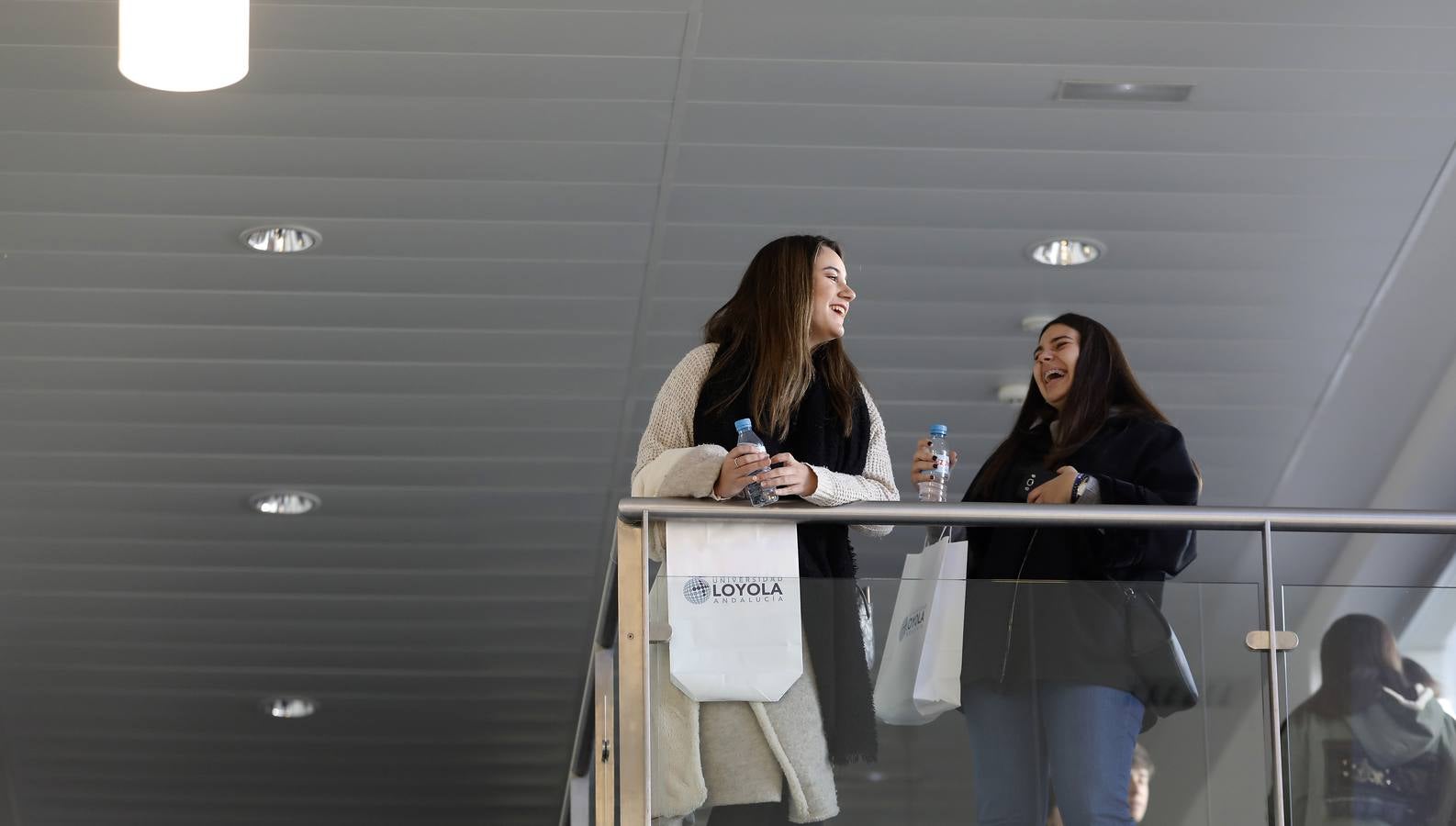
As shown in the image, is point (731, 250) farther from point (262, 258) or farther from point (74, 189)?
point (74, 189)

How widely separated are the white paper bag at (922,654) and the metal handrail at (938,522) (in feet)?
0.47

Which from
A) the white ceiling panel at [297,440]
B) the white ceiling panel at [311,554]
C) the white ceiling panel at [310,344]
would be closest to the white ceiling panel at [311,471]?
the white ceiling panel at [297,440]

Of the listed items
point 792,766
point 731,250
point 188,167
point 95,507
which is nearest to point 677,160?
point 731,250

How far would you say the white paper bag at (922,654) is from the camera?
12.8ft

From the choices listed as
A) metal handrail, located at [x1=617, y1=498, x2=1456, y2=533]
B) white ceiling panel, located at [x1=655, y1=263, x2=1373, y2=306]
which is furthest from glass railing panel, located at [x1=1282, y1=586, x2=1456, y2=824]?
white ceiling panel, located at [x1=655, y1=263, x2=1373, y2=306]

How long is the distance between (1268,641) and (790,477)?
1044 millimetres

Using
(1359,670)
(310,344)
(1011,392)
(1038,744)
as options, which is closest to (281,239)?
(310,344)

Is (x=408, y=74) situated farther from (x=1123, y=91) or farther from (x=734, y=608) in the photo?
(x=734, y=608)

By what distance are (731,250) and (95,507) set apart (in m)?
3.83

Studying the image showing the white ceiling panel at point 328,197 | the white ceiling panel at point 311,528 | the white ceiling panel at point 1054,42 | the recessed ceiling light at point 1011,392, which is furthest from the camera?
the white ceiling panel at point 311,528

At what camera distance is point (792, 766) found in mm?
3795

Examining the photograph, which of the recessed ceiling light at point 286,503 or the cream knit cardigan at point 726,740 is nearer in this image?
the cream knit cardigan at point 726,740

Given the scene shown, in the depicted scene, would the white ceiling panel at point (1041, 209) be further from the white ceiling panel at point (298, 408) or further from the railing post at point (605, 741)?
the railing post at point (605, 741)

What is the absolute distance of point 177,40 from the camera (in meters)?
3.26
